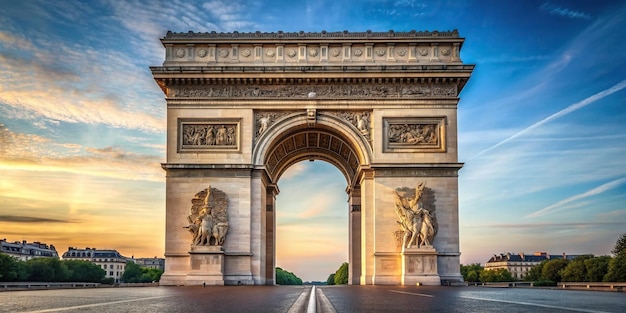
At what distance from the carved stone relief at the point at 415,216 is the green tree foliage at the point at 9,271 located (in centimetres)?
4929

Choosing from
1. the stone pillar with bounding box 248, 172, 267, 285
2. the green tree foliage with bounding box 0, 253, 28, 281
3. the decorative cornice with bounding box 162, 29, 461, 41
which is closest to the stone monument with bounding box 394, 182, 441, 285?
the stone pillar with bounding box 248, 172, 267, 285

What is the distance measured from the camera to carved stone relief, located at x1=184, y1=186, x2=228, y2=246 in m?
29.0

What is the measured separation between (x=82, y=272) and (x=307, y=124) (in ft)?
245

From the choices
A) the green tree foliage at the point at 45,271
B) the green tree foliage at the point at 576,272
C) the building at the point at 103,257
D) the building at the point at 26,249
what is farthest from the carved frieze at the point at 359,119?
the building at the point at 103,257

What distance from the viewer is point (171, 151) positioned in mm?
30094

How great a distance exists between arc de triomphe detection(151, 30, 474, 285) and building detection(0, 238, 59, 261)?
84.0 m

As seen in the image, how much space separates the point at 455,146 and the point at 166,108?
13.6 m

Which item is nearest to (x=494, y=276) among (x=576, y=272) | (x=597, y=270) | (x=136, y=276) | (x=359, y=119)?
(x=576, y=272)

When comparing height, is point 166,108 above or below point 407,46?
below

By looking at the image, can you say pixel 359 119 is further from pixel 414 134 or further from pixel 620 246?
pixel 620 246

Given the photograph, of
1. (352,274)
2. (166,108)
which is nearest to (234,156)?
(166,108)

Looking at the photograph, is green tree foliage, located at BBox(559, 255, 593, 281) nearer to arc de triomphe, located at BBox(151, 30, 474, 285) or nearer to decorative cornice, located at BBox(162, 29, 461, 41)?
arc de triomphe, located at BBox(151, 30, 474, 285)

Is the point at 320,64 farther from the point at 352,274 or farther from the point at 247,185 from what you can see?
the point at 352,274

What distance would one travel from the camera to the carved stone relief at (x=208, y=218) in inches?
1140
